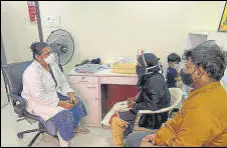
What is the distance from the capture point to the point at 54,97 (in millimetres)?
1616

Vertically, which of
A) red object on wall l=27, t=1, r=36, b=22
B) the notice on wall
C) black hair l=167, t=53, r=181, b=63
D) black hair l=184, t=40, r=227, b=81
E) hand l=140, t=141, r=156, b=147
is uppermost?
red object on wall l=27, t=1, r=36, b=22

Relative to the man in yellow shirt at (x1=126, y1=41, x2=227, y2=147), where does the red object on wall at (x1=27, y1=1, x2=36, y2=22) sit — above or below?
above

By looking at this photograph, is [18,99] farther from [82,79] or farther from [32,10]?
[32,10]

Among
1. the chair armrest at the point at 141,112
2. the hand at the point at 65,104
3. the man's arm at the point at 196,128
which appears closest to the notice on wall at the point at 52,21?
the hand at the point at 65,104

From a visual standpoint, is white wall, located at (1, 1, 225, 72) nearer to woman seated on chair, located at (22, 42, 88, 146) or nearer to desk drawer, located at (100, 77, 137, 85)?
desk drawer, located at (100, 77, 137, 85)

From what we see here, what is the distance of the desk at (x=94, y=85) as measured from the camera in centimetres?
185

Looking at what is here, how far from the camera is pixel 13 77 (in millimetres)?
1616

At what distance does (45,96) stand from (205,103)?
1.23 m

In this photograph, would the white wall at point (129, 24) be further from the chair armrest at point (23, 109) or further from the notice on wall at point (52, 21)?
the chair armrest at point (23, 109)

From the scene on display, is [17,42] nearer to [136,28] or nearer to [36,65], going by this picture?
[36,65]

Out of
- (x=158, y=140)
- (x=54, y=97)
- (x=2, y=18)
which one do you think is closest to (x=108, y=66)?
(x=54, y=97)

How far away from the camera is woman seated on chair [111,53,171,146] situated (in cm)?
133

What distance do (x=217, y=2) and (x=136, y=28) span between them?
0.86 m

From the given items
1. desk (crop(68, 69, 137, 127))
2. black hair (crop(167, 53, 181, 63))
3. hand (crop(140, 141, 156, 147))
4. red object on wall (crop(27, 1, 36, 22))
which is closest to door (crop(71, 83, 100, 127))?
desk (crop(68, 69, 137, 127))
